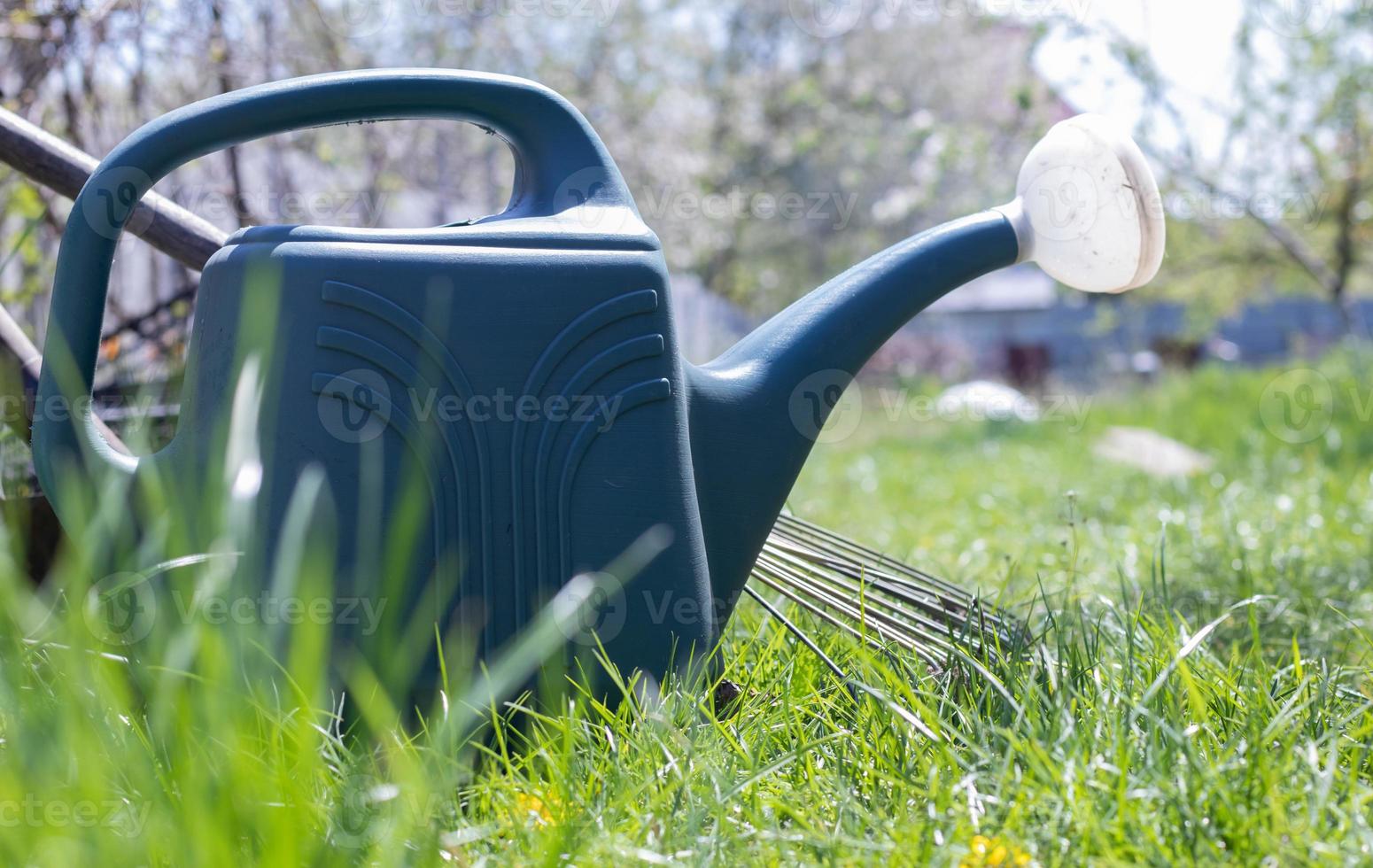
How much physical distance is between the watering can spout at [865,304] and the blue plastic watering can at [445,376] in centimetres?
7

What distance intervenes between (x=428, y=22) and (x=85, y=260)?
804 centimetres

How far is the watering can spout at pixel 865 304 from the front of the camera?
51.3 inches

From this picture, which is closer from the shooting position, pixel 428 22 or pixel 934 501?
pixel 934 501

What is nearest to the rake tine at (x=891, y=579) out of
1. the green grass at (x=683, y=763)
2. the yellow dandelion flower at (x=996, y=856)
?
the green grass at (x=683, y=763)

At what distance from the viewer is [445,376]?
1.11 meters

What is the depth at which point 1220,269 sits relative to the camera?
28.2ft

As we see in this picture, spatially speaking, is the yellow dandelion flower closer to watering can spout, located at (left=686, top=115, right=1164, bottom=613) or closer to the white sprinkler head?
watering can spout, located at (left=686, top=115, right=1164, bottom=613)

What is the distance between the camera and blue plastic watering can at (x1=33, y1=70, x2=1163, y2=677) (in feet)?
3.57

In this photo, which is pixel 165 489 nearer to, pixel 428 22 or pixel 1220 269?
pixel 428 22

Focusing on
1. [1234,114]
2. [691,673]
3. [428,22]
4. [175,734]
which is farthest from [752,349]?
[428,22]

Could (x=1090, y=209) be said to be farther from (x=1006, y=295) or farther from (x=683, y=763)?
(x=1006, y=295)

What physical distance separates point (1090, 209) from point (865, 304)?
310mm

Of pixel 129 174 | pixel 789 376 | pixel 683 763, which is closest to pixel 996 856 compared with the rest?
pixel 683 763

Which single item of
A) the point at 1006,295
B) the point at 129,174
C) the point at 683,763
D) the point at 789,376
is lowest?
the point at 683,763
